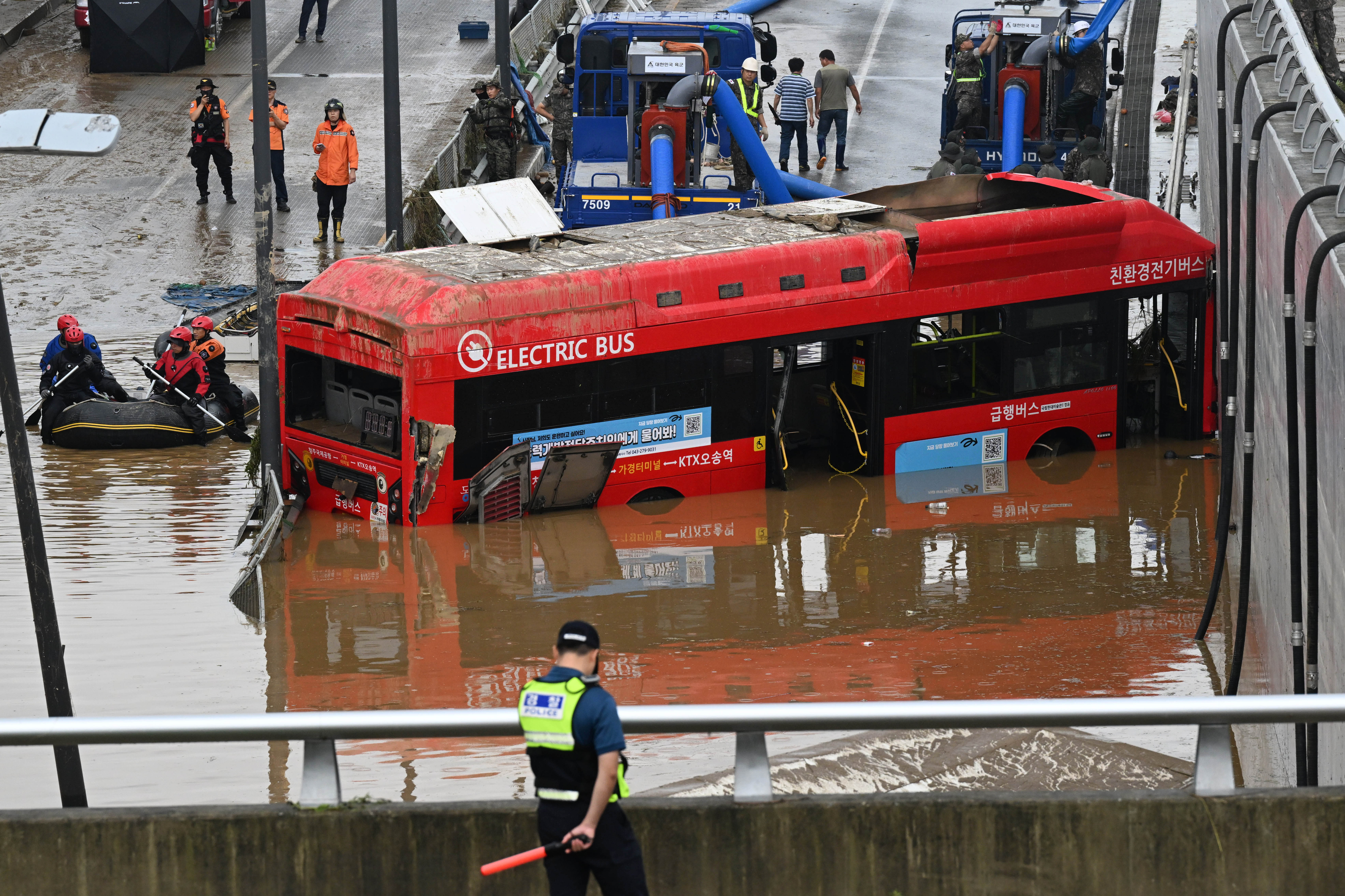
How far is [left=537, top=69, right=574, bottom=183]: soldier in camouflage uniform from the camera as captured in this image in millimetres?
27875

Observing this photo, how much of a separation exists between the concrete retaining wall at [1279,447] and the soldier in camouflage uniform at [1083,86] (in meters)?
12.5

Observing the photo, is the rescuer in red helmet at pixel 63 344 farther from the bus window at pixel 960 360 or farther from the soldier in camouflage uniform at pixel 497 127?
the soldier in camouflage uniform at pixel 497 127

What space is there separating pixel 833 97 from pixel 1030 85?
339 centimetres

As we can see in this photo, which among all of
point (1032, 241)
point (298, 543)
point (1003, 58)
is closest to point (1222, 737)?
point (298, 543)

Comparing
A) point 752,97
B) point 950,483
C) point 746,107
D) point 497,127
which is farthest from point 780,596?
point 497,127

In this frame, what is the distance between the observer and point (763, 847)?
20.8 feet

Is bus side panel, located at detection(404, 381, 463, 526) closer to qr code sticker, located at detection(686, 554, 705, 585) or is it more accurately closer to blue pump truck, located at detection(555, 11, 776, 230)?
qr code sticker, located at detection(686, 554, 705, 585)

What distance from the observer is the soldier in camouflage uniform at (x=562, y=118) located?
91.5 feet

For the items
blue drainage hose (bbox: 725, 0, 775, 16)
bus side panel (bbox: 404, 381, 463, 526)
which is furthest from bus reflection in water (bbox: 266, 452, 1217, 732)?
blue drainage hose (bbox: 725, 0, 775, 16)

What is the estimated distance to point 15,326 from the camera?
2308cm

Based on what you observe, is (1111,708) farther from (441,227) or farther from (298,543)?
(441,227)

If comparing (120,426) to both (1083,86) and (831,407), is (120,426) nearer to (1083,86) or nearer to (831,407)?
(831,407)

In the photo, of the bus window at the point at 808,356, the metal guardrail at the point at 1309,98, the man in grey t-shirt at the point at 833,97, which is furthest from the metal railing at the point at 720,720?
the man in grey t-shirt at the point at 833,97

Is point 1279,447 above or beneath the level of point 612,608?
above
